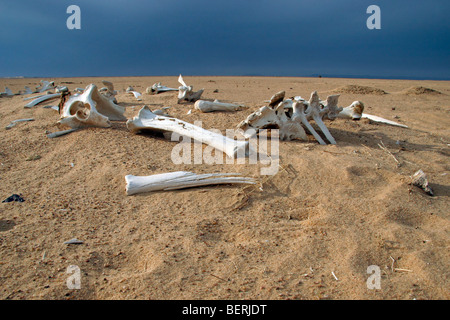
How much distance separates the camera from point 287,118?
4555mm

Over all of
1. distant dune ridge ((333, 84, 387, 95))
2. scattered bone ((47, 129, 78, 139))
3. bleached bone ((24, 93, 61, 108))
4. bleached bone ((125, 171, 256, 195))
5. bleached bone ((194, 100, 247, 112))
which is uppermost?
distant dune ridge ((333, 84, 387, 95))

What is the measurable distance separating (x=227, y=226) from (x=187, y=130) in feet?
6.91

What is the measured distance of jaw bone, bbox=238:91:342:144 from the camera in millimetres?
4426

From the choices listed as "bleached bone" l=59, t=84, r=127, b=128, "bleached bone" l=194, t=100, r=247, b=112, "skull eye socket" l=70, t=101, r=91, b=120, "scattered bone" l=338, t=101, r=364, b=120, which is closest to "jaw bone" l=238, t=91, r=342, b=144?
"scattered bone" l=338, t=101, r=364, b=120

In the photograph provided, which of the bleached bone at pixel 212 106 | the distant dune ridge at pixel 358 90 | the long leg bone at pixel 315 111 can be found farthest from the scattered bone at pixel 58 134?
the distant dune ridge at pixel 358 90

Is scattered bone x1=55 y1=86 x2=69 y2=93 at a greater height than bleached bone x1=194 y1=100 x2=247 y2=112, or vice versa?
scattered bone x1=55 y1=86 x2=69 y2=93

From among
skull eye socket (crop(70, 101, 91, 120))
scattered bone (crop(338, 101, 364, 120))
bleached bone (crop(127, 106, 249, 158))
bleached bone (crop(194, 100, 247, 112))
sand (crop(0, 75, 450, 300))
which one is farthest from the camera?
bleached bone (crop(194, 100, 247, 112))

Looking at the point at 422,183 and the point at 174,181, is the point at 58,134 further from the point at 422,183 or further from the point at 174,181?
the point at 422,183

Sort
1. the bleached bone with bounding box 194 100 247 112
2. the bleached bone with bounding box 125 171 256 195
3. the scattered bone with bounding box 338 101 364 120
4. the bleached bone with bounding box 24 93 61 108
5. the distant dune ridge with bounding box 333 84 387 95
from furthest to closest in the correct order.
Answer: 1. the distant dune ridge with bounding box 333 84 387 95
2. the bleached bone with bounding box 24 93 61 108
3. the bleached bone with bounding box 194 100 247 112
4. the scattered bone with bounding box 338 101 364 120
5. the bleached bone with bounding box 125 171 256 195

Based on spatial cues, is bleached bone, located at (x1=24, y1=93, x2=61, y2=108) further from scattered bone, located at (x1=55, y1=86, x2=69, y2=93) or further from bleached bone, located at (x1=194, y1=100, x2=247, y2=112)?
bleached bone, located at (x1=194, y1=100, x2=247, y2=112)

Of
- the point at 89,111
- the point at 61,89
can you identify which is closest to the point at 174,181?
the point at 89,111

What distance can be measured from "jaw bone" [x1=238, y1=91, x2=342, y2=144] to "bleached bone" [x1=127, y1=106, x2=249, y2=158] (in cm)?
62

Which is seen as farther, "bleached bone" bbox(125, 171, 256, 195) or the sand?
"bleached bone" bbox(125, 171, 256, 195)

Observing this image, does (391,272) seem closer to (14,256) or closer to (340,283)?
(340,283)
